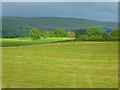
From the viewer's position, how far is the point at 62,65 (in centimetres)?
933

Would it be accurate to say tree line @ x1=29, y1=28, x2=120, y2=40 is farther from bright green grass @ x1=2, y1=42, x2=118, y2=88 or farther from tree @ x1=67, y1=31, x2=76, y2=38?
bright green grass @ x1=2, y1=42, x2=118, y2=88

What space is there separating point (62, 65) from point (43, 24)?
1732mm

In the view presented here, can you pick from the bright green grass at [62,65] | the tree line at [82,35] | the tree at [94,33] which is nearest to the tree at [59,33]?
the tree line at [82,35]

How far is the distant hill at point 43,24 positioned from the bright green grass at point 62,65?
0.58m

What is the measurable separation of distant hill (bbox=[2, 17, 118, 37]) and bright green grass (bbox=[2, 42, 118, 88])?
1.90 feet

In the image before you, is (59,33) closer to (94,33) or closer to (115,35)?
(94,33)

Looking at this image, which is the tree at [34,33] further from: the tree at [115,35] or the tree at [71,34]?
the tree at [115,35]

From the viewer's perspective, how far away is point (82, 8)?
961cm

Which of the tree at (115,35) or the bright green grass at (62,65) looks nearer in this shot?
the bright green grass at (62,65)

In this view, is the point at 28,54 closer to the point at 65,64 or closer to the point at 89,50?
the point at 65,64

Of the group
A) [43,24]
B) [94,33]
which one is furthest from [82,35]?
[43,24]

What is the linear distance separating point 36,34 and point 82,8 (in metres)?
1.88

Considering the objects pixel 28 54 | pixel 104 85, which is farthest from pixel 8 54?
pixel 104 85

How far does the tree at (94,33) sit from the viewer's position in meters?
9.55
